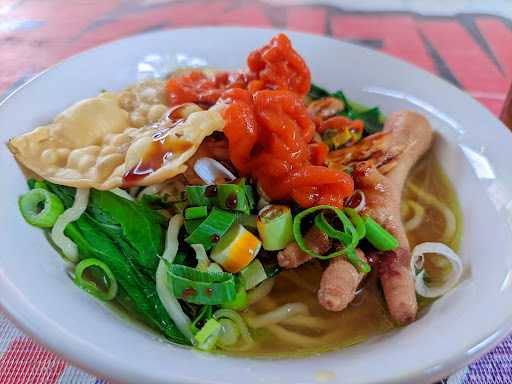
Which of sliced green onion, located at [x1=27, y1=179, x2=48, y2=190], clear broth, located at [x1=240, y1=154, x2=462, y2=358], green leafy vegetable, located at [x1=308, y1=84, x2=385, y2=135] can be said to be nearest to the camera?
clear broth, located at [x1=240, y1=154, x2=462, y2=358]

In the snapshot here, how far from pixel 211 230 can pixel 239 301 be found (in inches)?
11.0

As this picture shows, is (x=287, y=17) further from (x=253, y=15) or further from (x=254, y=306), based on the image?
(x=254, y=306)

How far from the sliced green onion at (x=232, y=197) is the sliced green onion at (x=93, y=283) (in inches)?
19.4

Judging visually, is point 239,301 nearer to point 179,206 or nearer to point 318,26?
point 179,206

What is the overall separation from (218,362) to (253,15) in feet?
10.5

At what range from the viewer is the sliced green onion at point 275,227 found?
1.73 metres

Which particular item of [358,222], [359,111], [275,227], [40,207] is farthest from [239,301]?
[359,111]

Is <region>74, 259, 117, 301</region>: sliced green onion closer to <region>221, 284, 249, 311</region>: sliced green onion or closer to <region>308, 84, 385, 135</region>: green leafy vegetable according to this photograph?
<region>221, 284, 249, 311</region>: sliced green onion

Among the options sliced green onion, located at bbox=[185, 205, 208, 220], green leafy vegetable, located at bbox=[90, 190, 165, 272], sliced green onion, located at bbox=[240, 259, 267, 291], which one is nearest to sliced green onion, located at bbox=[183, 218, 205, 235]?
sliced green onion, located at bbox=[185, 205, 208, 220]

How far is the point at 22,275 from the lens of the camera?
151 centimetres

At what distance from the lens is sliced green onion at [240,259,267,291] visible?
1.76 metres

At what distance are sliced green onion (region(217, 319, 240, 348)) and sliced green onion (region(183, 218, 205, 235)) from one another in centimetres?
34

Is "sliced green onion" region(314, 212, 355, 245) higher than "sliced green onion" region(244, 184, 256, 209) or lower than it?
lower

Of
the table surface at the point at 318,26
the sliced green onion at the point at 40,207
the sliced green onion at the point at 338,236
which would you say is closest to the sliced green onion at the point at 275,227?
the sliced green onion at the point at 338,236
